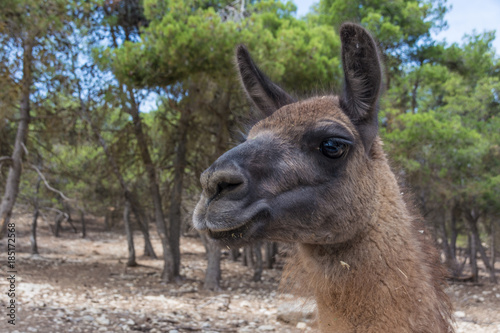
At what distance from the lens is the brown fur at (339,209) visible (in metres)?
2.11

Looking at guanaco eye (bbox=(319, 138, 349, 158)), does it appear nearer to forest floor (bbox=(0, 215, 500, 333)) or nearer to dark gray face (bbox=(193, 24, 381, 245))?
dark gray face (bbox=(193, 24, 381, 245))

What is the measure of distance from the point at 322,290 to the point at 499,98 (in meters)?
14.0

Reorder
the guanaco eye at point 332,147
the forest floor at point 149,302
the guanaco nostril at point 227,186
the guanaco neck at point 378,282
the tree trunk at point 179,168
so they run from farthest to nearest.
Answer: the tree trunk at point 179,168
the forest floor at point 149,302
the guanaco eye at point 332,147
the guanaco neck at point 378,282
the guanaco nostril at point 227,186

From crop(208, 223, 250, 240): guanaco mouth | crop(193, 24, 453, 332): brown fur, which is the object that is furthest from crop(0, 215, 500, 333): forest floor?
→ crop(208, 223, 250, 240): guanaco mouth

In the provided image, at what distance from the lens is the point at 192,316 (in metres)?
7.93

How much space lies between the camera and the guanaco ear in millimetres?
2354

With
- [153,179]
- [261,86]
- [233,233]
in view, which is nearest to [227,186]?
[233,233]

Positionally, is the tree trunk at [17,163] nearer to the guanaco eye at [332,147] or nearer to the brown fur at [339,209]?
the brown fur at [339,209]

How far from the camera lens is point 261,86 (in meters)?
3.00

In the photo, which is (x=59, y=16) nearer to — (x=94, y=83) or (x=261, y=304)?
(x=94, y=83)

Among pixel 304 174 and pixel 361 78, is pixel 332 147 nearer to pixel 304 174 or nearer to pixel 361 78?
pixel 304 174

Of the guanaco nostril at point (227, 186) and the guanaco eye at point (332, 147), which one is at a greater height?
the guanaco eye at point (332, 147)

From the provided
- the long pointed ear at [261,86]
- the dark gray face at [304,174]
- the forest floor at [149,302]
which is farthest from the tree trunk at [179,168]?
the dark gray face at [304,174]

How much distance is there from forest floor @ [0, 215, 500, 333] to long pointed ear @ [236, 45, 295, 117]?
1486 mm
